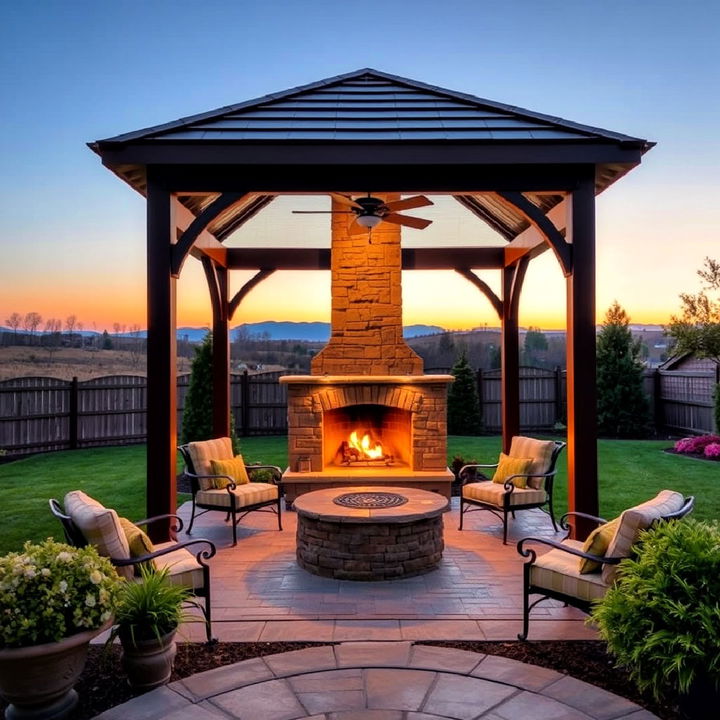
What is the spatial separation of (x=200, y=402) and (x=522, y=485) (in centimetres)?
646

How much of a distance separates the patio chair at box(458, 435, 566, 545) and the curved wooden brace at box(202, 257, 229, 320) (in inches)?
186

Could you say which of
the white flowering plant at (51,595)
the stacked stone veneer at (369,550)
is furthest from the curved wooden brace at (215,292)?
the white flowering plant at (51,595)

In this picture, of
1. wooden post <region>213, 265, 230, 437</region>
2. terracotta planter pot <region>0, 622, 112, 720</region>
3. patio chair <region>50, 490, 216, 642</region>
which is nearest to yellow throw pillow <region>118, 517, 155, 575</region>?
patio chair <region>50, 490, 216, 642</region>

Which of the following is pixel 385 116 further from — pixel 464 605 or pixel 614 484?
pixel 614 484

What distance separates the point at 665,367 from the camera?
1614 centimetres

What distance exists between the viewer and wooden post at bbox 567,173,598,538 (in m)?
5.46

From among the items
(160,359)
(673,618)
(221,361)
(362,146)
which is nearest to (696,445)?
(221,361)

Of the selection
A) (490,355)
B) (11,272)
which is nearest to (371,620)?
(11,272)

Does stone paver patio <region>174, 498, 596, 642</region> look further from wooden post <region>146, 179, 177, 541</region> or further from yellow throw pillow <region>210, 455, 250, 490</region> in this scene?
wooden post <region>146, 179, 177, 541</region>

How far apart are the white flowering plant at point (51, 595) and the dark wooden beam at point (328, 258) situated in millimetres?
6777

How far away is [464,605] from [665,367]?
46.9ft

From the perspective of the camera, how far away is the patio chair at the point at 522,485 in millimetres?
6168

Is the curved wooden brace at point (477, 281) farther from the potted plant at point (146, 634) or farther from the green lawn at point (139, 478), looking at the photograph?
the potted plant at point (146, 634)

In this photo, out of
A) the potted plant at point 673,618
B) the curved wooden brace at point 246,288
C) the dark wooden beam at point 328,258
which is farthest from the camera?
the curved wooden brace at point 246,288
